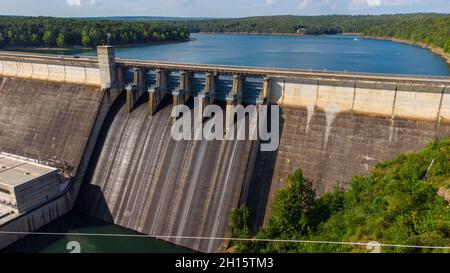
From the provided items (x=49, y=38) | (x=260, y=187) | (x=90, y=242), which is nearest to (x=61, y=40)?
(x=49, y=38)

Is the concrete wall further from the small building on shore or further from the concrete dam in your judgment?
the small building on shore

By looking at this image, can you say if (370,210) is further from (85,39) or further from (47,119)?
(85,39)

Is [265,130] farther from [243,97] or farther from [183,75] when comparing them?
[183,75]

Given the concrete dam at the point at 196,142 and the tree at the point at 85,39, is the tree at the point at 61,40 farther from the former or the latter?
the concrete dam at the point at 196,142

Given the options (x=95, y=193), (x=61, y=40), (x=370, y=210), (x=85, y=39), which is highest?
(x=85, y=39)

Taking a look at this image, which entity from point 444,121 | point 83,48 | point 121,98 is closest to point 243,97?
point 121,98

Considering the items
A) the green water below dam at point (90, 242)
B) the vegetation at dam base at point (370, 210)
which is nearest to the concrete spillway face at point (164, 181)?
the green water below dam at point (90, 242)

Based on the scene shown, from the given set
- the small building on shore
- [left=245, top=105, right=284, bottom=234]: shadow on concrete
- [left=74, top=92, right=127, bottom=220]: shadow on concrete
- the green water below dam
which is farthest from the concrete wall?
[left=245, top=105, right=284, bottom=234]: shadow on concrete
